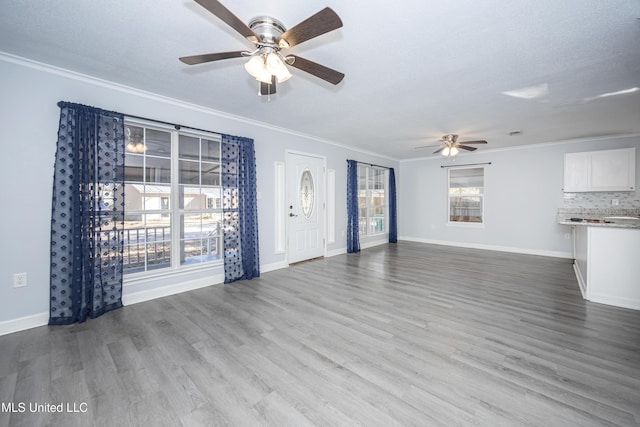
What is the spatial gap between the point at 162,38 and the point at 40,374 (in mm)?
2716

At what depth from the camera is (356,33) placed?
6.68ft

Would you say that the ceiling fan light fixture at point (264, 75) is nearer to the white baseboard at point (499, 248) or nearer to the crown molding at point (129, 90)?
the crown molding at point (129, 90)

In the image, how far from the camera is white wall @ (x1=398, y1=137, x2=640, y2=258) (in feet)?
18.4

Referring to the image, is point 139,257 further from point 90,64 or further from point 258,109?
point 258,109

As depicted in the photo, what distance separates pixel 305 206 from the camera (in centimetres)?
526

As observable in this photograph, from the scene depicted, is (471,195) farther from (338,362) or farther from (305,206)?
(338,362)

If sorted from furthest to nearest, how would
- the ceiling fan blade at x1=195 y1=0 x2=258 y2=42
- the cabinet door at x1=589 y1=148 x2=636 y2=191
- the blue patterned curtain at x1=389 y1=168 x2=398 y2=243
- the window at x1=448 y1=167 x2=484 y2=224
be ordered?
the blue patterned curtain at x1=389 y1=168 x2=398 y2=243 → the window at x1=448 y1=167 x2=484 y2=224 → the cabinet door at x1=589 y1=148 x2=636 y2=191 → the ceiling fan blade at x1=195 y1=0 x2=258 y2=42

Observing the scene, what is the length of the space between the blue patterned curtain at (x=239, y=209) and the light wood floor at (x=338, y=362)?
698 millimetres

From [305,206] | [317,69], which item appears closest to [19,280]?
[317,69]

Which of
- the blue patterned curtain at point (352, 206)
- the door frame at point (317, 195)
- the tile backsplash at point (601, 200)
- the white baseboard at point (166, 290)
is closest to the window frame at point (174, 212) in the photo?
the white baseboard at point (166, 290)

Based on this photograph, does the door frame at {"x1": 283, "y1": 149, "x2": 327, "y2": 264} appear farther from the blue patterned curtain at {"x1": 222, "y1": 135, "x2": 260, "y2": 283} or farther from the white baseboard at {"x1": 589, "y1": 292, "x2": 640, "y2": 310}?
the white baseboard at {"x1": 589, "y1": 292, "x2": 640, "y2": 310}

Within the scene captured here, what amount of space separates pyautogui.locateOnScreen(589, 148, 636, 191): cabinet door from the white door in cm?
537

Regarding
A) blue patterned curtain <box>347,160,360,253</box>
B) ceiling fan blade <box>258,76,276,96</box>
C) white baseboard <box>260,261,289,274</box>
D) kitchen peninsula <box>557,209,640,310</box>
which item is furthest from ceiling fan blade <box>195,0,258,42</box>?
blue patterned curtain <box>347,160,360,253</box>

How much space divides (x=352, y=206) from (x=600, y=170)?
488 centimetres
